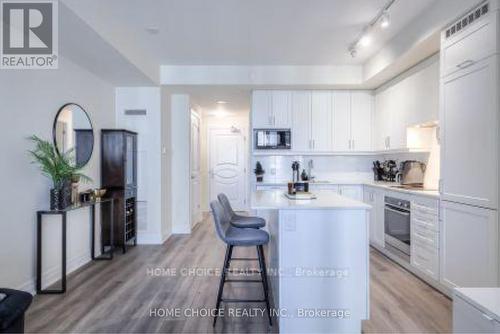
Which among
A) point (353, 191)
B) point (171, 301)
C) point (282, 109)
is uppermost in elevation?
point (282, 109)

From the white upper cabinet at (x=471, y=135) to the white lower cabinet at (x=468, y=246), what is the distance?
10 centimetres

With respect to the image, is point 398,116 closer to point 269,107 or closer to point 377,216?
point 377,216

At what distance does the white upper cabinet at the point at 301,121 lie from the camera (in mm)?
5008

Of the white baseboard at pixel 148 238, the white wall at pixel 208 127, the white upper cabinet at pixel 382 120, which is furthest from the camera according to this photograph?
the white wall at pixel 208 127

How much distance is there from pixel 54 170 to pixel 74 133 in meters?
0.85

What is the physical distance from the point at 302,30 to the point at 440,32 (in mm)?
1391

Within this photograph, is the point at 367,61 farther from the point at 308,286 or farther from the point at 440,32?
the point at 308,286

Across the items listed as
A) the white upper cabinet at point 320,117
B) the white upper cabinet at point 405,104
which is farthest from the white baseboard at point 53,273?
the white upper cabinet at point 405,104

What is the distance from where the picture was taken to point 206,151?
25.2ft

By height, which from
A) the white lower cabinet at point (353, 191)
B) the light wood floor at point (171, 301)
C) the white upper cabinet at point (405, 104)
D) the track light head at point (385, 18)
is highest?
the track light head at point (385, 18)

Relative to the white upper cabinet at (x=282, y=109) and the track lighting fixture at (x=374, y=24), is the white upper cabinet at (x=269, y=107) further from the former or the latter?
the track lighting fixture at (x=374, y=24)

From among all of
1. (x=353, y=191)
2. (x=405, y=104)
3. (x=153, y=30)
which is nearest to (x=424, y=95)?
(x=405, y=104)

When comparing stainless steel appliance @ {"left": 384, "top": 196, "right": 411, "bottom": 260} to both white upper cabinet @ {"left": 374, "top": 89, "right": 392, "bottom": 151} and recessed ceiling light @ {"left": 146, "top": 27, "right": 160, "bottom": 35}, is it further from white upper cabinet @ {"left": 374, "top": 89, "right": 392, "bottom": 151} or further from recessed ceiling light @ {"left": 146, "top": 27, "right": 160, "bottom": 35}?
recessed ceiling light @ {"left": 146, "top": 27, "right": 160, "bottom": 35}

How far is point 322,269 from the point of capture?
2.14 meters
